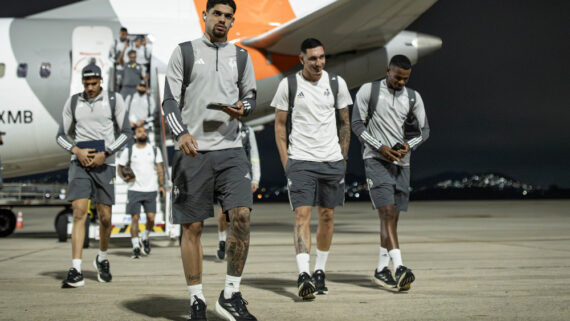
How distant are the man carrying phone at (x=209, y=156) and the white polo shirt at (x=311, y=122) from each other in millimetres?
1302

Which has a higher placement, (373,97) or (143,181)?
A: (373,97)

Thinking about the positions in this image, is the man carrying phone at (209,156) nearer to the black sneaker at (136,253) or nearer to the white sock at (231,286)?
the white sock at (231,286)

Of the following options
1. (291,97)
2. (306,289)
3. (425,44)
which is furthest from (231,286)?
(425,44)

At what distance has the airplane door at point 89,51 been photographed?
513 inches

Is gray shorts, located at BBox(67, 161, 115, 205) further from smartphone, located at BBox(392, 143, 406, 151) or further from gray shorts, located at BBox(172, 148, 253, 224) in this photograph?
smartphone, located at BBox(392, 143, 406, 151)

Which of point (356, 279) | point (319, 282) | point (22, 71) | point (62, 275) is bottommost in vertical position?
point (62, 275)

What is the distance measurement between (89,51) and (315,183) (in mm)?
8805

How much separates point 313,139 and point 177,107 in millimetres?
1781

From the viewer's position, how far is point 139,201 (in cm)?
1038

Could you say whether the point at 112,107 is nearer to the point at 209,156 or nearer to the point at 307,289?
the point at 209,156

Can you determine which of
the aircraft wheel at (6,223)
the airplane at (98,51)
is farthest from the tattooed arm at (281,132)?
the aircraft wheel at (6,223)

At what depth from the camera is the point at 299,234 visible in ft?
19.2

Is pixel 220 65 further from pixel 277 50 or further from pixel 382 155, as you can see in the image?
pixel 277 50

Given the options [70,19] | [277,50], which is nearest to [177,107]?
[277,50]
